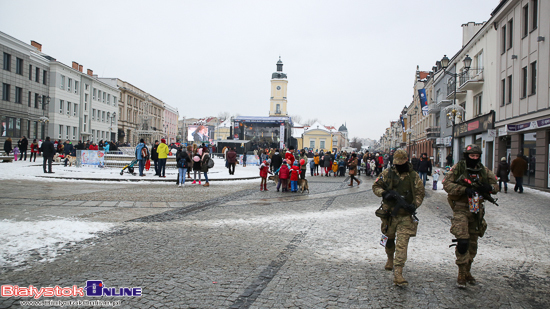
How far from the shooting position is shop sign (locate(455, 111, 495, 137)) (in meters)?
24.3

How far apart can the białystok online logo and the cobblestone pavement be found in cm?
11

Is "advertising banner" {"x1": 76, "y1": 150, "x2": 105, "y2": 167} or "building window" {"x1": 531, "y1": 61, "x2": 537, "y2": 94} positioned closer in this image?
"building window" {"x1": 531, "y1": 61, "x2": 537, "y2": 94}

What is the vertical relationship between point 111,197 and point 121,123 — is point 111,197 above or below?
below

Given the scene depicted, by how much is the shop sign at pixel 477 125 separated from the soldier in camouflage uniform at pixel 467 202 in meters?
22.4

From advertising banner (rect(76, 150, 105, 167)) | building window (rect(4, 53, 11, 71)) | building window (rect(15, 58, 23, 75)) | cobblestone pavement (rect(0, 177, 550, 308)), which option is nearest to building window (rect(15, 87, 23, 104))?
building window (rect(15, 58, 23, 75))

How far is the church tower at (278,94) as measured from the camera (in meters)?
102

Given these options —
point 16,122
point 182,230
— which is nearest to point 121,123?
point 16,122

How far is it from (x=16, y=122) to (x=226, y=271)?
42.0m

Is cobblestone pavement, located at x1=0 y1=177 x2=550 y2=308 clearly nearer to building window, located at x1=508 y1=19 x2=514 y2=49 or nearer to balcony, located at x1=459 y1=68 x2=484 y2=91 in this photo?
building window, located at x1=508 y1=19 x2=514 y2=49

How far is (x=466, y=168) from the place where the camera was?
4.76 metres

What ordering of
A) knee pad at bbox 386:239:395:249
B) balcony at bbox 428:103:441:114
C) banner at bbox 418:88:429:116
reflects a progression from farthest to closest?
banner at bbox 418:88:429:116 < balcony at bbox 428:103:441:114 < knee pad at bbox 386:239:395:249

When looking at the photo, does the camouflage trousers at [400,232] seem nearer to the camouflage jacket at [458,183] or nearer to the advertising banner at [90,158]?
the camouflage jacket at [458,183]

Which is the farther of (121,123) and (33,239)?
(121,123)

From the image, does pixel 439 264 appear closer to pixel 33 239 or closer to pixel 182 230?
pixel 182 230
